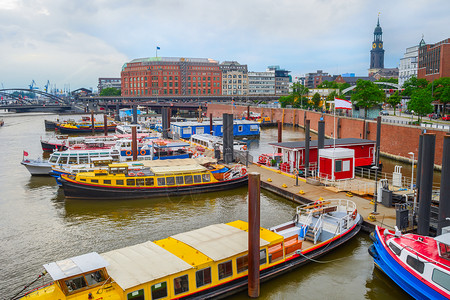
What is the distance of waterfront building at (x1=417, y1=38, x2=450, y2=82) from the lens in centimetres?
10804

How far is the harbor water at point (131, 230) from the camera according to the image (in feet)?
61.6

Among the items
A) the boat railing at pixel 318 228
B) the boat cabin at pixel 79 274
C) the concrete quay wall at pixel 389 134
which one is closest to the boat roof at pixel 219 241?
the boat cabin at pixel 79 274

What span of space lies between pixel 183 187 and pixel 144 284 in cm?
1958

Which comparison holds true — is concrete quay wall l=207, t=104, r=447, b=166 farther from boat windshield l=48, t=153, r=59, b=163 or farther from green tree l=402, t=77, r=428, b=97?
boat windshield l=48, t=153, r=59, b=163

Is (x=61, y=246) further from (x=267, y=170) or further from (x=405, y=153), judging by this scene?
(x=405, y=153)

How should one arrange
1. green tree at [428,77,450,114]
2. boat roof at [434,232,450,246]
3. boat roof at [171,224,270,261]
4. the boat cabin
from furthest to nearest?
green tree at [428,77,450,114], boat roof at [171,224,270,261], boat roof at [434,232,450,246], the boat cabin

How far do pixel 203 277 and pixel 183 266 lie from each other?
115 centimetres

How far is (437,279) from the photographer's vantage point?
15039mm

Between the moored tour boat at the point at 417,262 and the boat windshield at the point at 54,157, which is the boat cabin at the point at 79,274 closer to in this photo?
the moored tour boat at the point at 417,262

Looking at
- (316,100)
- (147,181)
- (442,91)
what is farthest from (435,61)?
(147,181)

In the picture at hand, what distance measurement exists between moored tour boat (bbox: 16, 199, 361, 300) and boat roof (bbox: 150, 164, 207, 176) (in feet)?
48.0

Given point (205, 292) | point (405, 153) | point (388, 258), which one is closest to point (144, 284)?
point (205, 292)

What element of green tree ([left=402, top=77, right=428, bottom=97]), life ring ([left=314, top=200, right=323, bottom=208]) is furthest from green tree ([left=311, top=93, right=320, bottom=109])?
life ring ([left=314, top=200, right=323, bottom=208])

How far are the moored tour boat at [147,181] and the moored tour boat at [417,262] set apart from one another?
1840 centimetres
